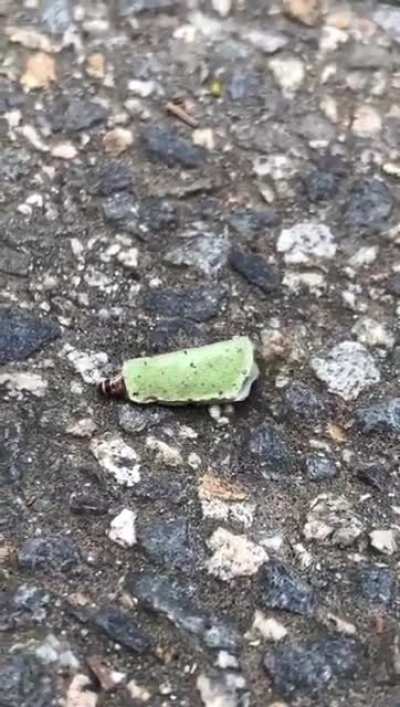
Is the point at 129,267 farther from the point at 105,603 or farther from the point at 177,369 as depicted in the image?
the point at 105,603

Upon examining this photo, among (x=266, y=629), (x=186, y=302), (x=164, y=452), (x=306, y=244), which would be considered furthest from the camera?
(x=306, y=244)

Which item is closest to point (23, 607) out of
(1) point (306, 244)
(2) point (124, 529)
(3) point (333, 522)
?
(2) point (124, 529)

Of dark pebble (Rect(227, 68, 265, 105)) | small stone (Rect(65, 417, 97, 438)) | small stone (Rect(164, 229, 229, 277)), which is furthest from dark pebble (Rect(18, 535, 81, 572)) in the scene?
dark pebble (Rect(227, 68, 265, 105))

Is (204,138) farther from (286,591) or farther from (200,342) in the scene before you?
(286,591)

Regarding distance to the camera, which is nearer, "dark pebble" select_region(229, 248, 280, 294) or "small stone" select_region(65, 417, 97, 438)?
"small stone" select_region(65, 417, 97, 438)

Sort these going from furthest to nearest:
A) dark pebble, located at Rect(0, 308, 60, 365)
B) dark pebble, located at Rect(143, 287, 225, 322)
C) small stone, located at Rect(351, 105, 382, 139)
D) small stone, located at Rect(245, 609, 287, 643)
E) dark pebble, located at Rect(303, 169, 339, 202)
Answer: small stone, located at Rect(351, 105, 382, 139)
dark pebble, located at Rect(303, 169, 339, 202)
dark pebble, located at Rect(143, 287, 225, 322)
dark pebble, located at Rect(0, 308, 60, 365)
small stone, located at Rect(245, 609, 287, 643)

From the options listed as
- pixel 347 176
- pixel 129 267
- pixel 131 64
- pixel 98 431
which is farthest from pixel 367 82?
pixel 98 431

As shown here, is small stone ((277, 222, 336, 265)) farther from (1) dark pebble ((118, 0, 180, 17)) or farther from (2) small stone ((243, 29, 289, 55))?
(1) dark pebble ((118, 0, 180, 17))
